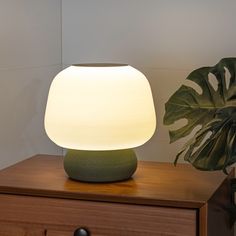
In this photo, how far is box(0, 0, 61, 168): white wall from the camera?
1.67 m

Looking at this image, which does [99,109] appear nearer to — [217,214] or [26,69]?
[217,214]

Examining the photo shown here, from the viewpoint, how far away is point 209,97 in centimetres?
148

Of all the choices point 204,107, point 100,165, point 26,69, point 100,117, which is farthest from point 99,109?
point 26,69

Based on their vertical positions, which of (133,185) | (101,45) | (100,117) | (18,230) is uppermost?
(101,45)

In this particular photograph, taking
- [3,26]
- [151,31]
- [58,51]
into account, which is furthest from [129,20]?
[3,26]

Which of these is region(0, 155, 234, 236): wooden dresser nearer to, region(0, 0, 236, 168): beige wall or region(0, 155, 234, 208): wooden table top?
region(0, 155, 234, 208): wooden table top

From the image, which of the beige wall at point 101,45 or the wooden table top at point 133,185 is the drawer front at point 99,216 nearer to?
the wooden table top at point 133,185

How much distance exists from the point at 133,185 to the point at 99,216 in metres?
0.12

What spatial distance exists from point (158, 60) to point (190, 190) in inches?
24.0

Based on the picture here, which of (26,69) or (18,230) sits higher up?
(26,69)

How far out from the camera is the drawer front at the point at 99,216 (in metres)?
1.27

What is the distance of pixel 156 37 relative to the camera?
1844mm

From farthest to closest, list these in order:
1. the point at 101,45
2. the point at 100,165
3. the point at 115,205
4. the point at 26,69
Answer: the point at 101,45 → the point at 26,69 → the point at 100,165 → the point at 115,205

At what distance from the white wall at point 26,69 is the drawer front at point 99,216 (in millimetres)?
298
